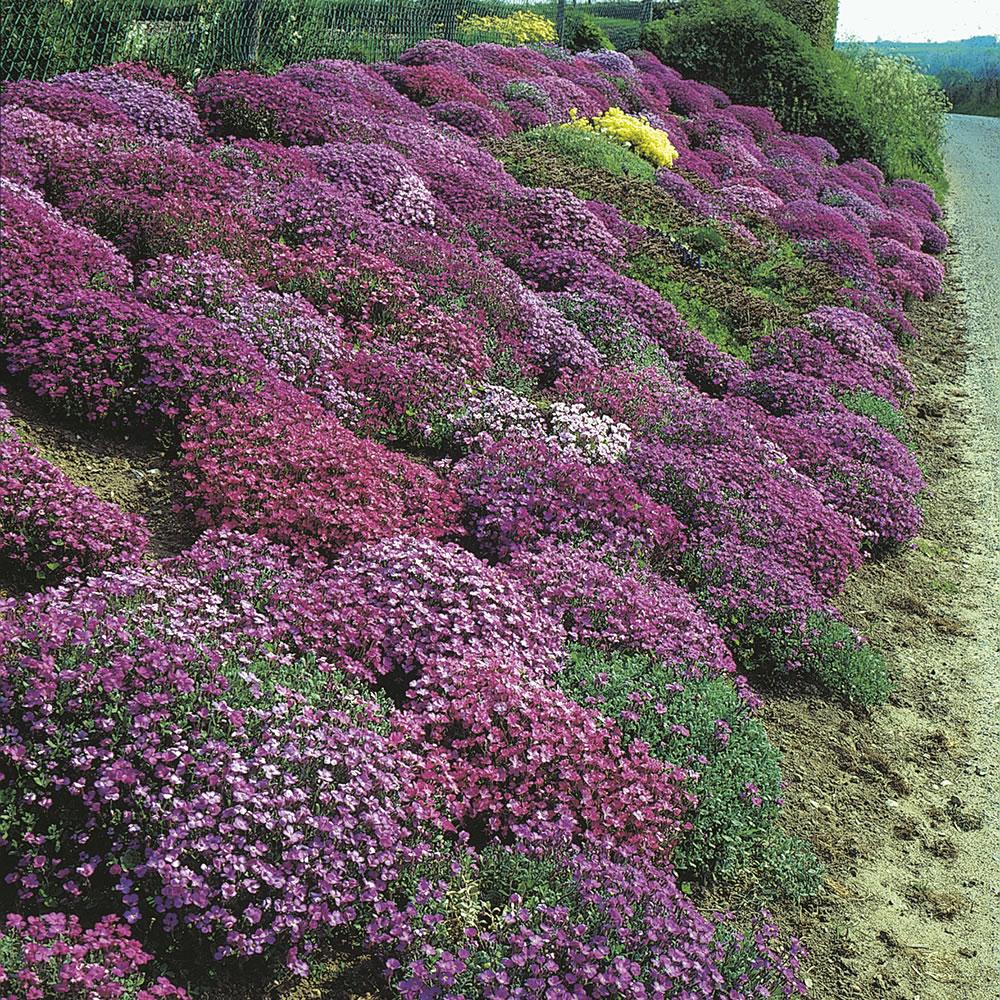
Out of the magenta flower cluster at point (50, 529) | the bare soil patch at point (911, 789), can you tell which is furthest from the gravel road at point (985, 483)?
the magenta flower cluster at point (50, 529)

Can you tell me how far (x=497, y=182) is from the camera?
1247 cm

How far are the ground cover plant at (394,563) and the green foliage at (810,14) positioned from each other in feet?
95.5

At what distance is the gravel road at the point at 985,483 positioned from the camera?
632 cm

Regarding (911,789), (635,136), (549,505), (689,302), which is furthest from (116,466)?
(635,136)

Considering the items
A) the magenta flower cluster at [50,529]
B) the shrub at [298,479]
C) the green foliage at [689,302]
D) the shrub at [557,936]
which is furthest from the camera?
the green foliage at [689,302]

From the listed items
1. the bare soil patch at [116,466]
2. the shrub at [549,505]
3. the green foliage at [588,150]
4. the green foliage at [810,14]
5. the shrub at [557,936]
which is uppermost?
the green foliage at [810,14]

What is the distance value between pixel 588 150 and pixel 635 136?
3.19 metres

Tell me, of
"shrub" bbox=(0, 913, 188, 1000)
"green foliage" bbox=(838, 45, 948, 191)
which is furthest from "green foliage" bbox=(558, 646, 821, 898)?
"green foliage" bbox=(838, 45, 948, 191)

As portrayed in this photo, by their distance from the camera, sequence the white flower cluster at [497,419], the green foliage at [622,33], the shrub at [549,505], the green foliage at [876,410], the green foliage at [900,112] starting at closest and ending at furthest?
the shrub at [549,505] < the white flower cluster at [497,419] < the green foliage at [876,410] < the green foliage at [622,33] < the green foliage at [900,112]

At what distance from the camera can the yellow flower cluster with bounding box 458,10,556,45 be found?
873 inches

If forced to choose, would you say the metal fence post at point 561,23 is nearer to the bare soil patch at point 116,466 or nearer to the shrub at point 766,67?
the shrub at point 766,67

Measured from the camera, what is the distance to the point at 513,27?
23.5 metres

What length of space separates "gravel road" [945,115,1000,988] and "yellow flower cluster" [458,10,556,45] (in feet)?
36.8

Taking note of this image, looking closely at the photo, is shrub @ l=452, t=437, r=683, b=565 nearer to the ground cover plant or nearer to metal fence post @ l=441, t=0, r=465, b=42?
the ground cover plant
